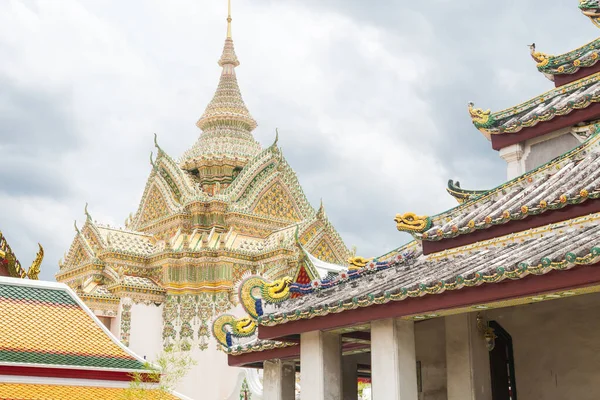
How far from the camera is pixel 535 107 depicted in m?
11.3

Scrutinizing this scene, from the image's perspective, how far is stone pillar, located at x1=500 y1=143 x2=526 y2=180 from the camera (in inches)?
443

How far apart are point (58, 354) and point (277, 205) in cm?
1595

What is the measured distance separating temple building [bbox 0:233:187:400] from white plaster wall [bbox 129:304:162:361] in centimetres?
1096

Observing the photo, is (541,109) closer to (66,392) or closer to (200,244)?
(66,392)

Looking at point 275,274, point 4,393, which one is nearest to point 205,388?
point 275,274

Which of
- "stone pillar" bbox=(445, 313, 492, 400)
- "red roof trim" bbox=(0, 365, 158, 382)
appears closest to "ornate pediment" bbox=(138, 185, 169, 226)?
"red roof trim" bbox=(0, 365, 158, 382)

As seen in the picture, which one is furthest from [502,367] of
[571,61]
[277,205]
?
[277,205]

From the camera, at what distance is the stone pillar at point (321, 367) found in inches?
363

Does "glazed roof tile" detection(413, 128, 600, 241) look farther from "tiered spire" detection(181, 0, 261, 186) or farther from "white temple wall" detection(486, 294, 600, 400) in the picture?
"tiered spire" detection(181, 0, 261, 186)

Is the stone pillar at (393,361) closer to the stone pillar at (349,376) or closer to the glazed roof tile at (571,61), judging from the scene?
the stone pillar at (349,376)

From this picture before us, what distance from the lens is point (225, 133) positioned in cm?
2905

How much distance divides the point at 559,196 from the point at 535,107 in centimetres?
355

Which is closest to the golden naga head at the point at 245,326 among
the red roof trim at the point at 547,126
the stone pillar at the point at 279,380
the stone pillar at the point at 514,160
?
the stone pillar at the point at 279,380

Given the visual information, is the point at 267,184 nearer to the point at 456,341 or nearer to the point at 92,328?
the point at 92,328
